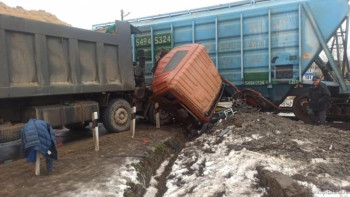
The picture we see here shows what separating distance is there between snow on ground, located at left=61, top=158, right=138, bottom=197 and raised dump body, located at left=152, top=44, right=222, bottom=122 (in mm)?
2732

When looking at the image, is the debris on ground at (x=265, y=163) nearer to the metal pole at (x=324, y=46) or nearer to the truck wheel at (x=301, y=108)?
the truck wheel at (x=301, y=108)

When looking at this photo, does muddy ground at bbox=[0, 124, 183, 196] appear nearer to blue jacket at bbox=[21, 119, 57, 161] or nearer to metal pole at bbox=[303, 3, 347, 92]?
blue jacket at bbox=[21, 119, 57, 161]

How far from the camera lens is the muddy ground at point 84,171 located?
366 cm

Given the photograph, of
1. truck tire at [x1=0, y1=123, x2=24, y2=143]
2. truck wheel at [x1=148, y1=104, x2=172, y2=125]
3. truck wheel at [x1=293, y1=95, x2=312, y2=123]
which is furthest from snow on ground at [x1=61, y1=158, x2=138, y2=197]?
truck wheel at [x1=293, y1=95, x2=312, y2=123]

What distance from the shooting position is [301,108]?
8484 mm

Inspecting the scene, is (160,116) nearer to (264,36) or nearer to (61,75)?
(61,75)

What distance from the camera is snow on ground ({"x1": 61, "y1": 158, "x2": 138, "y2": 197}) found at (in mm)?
3584

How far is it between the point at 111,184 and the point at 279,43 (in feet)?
20.4

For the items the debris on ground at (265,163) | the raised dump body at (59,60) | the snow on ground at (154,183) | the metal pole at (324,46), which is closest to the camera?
the debris on ground at (265,163)

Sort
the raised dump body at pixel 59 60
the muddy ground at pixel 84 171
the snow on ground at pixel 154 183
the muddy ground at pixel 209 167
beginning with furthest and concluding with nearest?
1. the raised dump body at pixel 59 60
2. the snow on ground at pixel 154 183
3. the muddy ground at pixel 84 171
4. the muddy ground at pixel 209 167

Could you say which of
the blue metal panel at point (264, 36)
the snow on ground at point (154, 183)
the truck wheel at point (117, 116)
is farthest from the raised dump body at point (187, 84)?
the snow on ground at point (154, 183)

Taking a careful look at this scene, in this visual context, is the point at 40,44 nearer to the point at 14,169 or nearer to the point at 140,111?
the point at 14,169

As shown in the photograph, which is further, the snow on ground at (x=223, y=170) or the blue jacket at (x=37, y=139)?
the blue jacket at (x=37, y=139)

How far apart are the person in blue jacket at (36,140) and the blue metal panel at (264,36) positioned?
6006 mm
